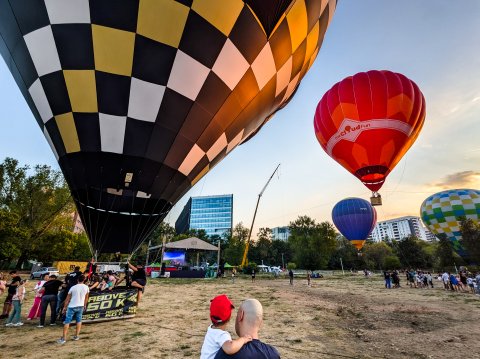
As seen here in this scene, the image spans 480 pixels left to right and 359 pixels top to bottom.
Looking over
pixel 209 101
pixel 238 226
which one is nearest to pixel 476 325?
pixel 209 101

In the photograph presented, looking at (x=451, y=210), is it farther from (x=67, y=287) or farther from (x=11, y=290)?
(x=11, y=290)

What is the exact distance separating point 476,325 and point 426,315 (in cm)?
136

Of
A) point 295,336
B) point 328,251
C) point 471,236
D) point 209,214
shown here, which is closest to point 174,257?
point 328,251

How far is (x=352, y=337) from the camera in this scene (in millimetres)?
5766

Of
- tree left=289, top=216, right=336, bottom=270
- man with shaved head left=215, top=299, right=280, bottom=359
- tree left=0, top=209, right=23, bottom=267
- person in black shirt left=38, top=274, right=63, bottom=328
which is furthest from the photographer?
tree left=289, top=216, right=336, bottom=270

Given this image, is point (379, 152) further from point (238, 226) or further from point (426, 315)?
point (238, 226)

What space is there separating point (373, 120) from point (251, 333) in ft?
45.6

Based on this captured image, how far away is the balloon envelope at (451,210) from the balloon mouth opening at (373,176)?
27.0 m

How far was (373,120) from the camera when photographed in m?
13.2

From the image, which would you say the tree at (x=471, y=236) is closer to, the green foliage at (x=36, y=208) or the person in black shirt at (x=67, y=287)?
the person in black shirt at (x=67, y=287)

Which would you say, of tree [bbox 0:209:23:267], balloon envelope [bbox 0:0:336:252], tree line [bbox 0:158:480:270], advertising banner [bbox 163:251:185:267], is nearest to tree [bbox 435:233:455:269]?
tree line [bbox 0:158:480:270]

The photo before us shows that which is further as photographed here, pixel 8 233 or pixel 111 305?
pixel 8 233

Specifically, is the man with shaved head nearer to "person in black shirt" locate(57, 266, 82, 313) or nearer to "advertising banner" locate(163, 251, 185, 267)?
"person in black shirt" locate(57, 266, 82, 313)

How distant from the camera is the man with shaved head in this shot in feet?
5.59
